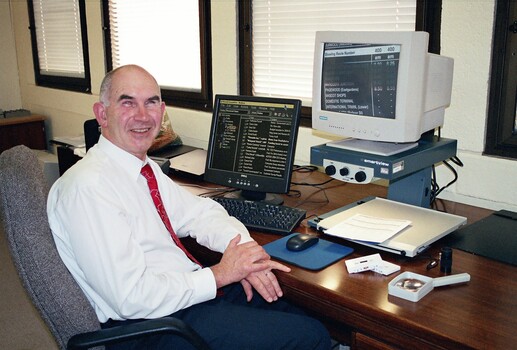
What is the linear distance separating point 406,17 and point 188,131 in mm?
1480

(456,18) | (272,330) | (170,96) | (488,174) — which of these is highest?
(456,18)

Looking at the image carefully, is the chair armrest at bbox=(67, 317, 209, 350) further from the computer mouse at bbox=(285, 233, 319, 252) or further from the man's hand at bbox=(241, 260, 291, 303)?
the computer mouse at bbox=(285, 233, 319, 252)

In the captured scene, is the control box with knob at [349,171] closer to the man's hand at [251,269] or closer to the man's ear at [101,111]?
the man's hand at [251,269]

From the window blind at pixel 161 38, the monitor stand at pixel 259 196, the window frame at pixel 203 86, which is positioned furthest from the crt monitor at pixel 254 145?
the window blind at pixel 161 38

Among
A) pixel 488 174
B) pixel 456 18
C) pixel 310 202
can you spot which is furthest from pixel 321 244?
pixel 456 18

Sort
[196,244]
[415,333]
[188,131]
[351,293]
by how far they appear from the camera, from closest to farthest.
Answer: [415,333], [351,293], [196,244], [188,131]

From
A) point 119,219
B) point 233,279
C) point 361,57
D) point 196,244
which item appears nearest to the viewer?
point 119,219

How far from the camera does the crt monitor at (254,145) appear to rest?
76.0 inches

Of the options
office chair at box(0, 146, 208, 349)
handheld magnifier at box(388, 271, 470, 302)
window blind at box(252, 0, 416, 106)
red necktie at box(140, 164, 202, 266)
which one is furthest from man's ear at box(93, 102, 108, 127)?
window blind at box(252, 0, 416, 106)

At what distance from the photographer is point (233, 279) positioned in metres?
1.52

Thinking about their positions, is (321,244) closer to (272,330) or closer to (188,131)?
(272,330)

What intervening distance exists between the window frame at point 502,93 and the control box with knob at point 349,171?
61cm

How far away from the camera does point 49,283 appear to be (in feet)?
4.28

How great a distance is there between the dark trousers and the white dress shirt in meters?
0.06
